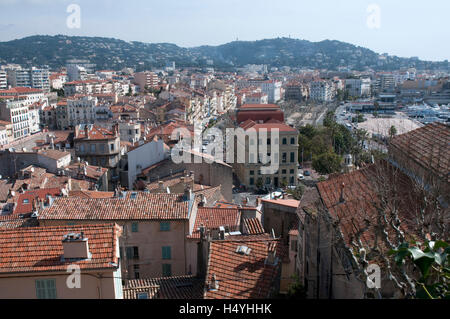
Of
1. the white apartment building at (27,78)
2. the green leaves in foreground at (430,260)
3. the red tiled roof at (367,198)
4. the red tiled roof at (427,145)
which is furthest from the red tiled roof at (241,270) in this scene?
the white apartment building at (27,78)

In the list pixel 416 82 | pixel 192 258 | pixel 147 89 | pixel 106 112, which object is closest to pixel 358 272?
pixel 192 258

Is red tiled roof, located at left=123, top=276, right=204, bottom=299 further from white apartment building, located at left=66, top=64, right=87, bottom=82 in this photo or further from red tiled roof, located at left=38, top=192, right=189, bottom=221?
white apartment building, located at left=66, top=64, right=87, bottom=82

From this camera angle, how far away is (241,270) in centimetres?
1230

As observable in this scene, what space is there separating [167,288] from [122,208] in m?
5.84

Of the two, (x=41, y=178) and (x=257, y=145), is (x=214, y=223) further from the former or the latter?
(x=257, y=145)

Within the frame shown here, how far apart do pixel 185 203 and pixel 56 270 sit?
8.73 m

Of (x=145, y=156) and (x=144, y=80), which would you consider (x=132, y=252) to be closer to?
(x=145, y=156)

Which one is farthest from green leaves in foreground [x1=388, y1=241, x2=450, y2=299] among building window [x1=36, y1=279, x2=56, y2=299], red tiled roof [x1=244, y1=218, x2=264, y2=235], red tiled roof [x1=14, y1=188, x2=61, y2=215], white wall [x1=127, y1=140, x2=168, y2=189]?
white wall [x1=127, y1=140, x2=168, y2=189]

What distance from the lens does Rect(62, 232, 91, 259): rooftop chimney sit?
33.0 feet

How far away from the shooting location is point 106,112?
71.8 meters

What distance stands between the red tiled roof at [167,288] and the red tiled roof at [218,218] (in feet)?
15.9

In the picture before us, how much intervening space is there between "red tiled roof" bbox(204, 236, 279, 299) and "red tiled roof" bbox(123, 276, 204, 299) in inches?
37.9
